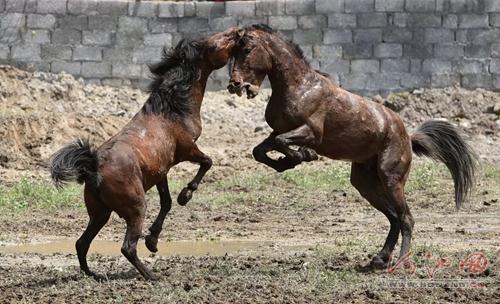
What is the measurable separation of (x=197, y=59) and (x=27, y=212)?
185 inches

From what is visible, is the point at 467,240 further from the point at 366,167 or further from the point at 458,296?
the point at 458,296

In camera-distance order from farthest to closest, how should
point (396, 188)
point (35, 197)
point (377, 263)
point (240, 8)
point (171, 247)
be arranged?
1. point (240, 8)
2. point (35, 197)
3. point (171, 247)
4. point (396, 188)
5. point (377, 263)

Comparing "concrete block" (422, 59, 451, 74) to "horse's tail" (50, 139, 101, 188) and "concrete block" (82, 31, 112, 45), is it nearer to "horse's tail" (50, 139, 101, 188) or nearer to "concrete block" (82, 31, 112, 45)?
"concrete block" (82, 31, 112, 45)

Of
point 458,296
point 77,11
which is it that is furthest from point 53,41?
point 458,296

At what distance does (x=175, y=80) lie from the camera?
386 inches

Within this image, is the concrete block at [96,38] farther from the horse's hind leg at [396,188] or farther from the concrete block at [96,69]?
the horse's hind leg at [396,188]

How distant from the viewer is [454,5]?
20109 mm

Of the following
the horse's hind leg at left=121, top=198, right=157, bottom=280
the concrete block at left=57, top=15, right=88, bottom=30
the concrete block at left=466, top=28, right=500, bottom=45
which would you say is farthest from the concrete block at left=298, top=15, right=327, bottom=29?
the horse's hind leg at left=121, top=198, right=157, bottom=280

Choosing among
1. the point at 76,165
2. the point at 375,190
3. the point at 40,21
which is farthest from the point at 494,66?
the point at 76,165

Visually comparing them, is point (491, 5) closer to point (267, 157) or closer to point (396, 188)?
point (396, 188)

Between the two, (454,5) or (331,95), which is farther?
(454,5)

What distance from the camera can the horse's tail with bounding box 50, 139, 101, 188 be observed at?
29.2 feet

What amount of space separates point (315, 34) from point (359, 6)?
3.05 feet

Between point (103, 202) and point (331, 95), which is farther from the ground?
point (331, 95)
